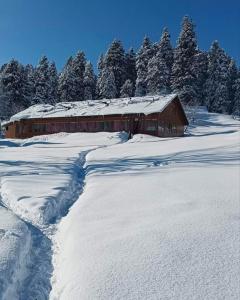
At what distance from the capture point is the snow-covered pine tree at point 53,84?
58.8m

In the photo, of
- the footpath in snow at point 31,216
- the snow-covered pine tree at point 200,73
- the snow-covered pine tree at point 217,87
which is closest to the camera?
the footpath in snow at point 31,216

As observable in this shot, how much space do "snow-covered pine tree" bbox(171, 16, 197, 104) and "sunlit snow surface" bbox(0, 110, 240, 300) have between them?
43.0 metres

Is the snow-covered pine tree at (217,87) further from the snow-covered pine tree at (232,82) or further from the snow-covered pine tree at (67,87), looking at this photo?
the snow-covered pine tree at (67,87)

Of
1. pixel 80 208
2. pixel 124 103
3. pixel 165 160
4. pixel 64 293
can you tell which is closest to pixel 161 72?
pixel 124 103

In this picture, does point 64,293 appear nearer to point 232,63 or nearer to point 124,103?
point 124,103

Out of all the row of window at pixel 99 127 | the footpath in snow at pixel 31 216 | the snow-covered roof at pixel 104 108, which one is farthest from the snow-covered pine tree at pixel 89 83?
the footpath in snow at pixel 31 216

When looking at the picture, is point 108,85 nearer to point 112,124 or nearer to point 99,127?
point 99,127

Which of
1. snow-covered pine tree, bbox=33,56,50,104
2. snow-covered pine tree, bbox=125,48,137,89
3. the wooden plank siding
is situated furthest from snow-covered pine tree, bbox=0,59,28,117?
snow-covered pine tree, bbox=125,48,137,89

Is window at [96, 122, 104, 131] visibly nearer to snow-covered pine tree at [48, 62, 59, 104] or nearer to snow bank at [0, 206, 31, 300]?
snow-covered pine tree at [48, 62, 59, 104]

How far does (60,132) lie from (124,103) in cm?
704

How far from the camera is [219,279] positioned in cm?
431

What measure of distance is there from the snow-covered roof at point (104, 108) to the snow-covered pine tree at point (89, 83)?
67.5 feet

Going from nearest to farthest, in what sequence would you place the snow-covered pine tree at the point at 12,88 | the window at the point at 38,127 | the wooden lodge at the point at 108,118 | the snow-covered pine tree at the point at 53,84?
the wooden lodge at the point at 108,118 < the window at the point at 38,127 < the snow-covered pine tree at the point at 12,88 < the snow-covered pine tree at the point at 53,84

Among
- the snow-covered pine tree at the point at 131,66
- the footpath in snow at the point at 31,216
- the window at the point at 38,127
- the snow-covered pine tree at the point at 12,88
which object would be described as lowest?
the footpath in snow at the point at 31,216
